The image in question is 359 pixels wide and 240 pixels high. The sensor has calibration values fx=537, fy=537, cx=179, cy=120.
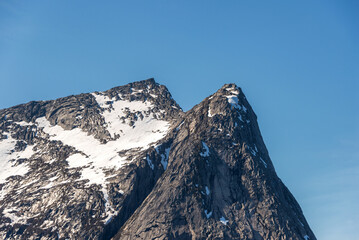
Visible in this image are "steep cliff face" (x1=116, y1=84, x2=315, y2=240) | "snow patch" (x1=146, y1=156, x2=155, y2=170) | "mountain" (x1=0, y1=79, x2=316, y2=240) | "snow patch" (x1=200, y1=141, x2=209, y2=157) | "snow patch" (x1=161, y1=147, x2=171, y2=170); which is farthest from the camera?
"snow patch" (x1=161, y1=147, x2=171, y2=170)

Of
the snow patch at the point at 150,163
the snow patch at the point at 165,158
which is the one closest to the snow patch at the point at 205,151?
the snow patch at the point at 165,158

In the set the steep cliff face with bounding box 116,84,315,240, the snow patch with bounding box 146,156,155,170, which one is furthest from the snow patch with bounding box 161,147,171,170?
the snow patch with bounding box 146,156,155,170

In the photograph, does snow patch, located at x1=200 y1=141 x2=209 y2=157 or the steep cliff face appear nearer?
the steep cliff face

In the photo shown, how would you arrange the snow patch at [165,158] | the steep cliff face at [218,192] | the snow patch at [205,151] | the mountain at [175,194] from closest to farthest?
the steep cliff face at [218,192], the mountain at [175,194], the snow patch at [205,151], the snow patch at [165,158]

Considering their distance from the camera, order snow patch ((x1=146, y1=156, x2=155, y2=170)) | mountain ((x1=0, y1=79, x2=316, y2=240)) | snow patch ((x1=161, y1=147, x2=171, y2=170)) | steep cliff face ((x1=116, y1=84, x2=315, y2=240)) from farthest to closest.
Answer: snow patch ((x1=161, y1=147, x2=171, y2=170)) < snow patch ((x1=146, y1=156, x2=155, y2=170)) < mountain ((x1=0, y1=79, x2=316, y2=240)) < steep cliff face ((x1=116, y1=84, x2=315, y2=240))

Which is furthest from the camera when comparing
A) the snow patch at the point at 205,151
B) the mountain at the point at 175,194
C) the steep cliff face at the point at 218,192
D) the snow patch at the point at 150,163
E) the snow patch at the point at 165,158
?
the snow patch at the point at 165,158

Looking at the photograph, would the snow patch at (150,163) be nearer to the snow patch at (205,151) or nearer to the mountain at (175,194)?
the mountain at (175,194)

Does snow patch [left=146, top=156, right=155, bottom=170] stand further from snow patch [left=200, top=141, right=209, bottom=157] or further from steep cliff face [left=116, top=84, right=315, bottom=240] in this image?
snow patch [left=200, top=141, right=209, bottom=157]

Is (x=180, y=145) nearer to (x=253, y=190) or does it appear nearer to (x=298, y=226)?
(x=253, y=190)

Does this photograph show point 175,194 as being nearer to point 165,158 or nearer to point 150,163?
point 150,163

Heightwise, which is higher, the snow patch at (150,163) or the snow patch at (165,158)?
the snow patch at (165,158)

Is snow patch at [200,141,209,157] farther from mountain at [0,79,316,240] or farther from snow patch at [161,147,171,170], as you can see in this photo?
snow patch at [161,147,171,170]

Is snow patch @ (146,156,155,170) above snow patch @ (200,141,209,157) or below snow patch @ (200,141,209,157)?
below

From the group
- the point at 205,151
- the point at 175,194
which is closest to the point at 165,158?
the point at 205,151
